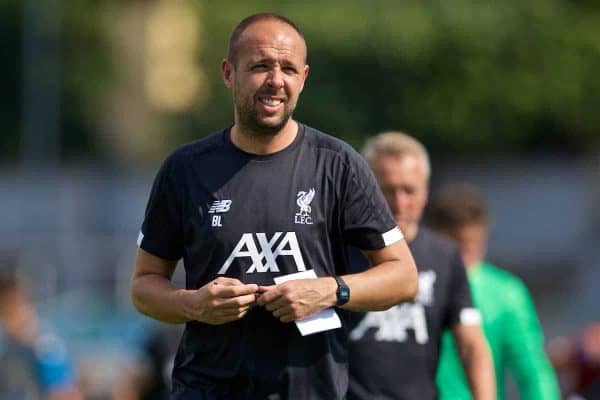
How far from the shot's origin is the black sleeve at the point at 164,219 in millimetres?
5594

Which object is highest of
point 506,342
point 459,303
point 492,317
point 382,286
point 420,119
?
point 382,286

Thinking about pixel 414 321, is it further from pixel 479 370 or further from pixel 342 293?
pixel 342 293

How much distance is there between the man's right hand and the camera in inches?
203

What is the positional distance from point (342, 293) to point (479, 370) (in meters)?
1.63

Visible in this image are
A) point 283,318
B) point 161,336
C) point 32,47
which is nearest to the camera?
point 283,318

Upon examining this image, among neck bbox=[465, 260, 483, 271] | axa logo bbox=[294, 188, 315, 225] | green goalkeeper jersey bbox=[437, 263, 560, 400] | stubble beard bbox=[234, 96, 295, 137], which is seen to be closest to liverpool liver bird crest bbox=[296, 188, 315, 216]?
axa logo bbox=[294, 188, 315, 225]

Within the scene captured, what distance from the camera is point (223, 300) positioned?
516 centimetres

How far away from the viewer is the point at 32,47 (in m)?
48.5

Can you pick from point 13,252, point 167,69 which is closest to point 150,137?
point 167,69

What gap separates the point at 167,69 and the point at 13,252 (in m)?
7.57

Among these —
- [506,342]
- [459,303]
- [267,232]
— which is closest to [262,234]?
[267,232]

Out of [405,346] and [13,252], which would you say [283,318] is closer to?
[405,346]

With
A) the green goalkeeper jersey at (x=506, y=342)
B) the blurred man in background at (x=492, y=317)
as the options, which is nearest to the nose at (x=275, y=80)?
the blurred man in background at (x=492, y=317)

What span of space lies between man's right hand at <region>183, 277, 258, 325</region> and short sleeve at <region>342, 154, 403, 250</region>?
53 cm
